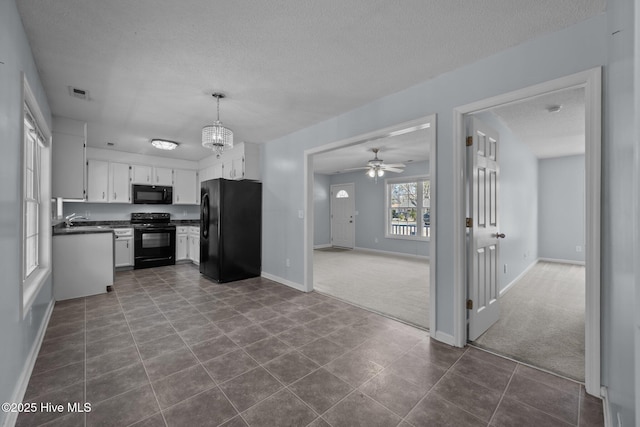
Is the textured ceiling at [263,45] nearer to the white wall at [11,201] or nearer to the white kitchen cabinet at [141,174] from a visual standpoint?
the white wall at [11,201]

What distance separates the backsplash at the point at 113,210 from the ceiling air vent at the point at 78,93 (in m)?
3.49

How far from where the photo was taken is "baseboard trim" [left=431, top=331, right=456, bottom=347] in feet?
8.00

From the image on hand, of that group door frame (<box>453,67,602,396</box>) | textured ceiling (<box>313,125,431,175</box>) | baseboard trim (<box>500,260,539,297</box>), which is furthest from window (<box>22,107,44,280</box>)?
baseboard trim (<box>500,260,539,297</box>)

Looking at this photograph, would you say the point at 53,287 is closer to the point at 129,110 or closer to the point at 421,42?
the point at 129,110

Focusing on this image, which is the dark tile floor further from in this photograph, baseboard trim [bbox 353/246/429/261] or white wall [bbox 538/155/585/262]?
white wall [bbox 538/155/585/262]

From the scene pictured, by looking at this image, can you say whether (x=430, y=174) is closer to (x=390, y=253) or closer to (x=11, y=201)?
(x=11, y=201)

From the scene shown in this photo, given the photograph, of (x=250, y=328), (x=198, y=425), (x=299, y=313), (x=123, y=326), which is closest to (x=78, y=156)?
(x=123, y=326)

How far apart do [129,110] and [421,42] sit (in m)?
3.53

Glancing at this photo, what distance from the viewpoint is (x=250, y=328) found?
9.14 feet

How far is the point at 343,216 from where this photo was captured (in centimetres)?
910

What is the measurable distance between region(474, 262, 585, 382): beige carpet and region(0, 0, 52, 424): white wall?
3416 mm

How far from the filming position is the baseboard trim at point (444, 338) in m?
2.44

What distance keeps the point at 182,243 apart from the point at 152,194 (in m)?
1.28

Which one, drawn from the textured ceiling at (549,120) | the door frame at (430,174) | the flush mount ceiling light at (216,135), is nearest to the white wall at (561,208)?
the textured ceiling at (549,120)
